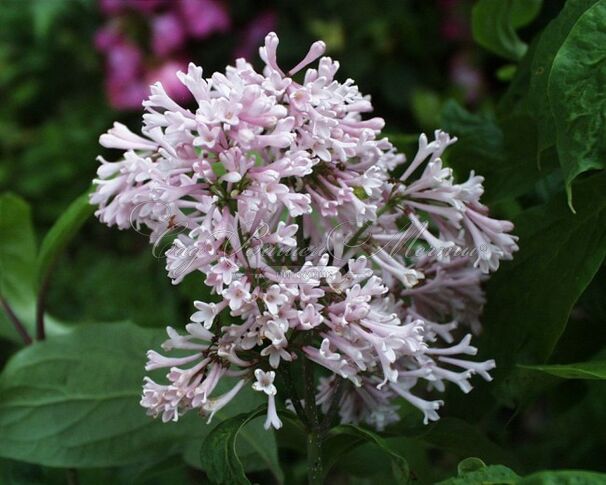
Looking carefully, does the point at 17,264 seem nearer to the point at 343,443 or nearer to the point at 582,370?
the point at 343,443

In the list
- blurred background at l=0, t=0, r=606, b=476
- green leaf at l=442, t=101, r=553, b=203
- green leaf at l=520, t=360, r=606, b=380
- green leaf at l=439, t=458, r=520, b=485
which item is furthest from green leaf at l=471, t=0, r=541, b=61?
blurred background at l=0, t=0, r=606, b=476

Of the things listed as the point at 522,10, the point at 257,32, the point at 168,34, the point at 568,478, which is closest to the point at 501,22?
the point at 522,10

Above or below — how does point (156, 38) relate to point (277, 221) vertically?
below

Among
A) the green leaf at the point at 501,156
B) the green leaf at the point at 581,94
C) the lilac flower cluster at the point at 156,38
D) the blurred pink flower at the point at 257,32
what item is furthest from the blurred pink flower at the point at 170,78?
the green leaf at the point at 581,94

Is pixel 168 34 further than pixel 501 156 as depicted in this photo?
Yes

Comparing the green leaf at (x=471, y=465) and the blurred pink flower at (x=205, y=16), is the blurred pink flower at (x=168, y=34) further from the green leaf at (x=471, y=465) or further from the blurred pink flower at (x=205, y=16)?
the green leaf at (x=471, y=465)

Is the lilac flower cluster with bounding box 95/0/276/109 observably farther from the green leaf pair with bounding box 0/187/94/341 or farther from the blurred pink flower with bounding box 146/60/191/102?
the green leaf pair with bounding box 0/187/94/341

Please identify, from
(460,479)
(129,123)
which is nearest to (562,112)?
(460,479)
